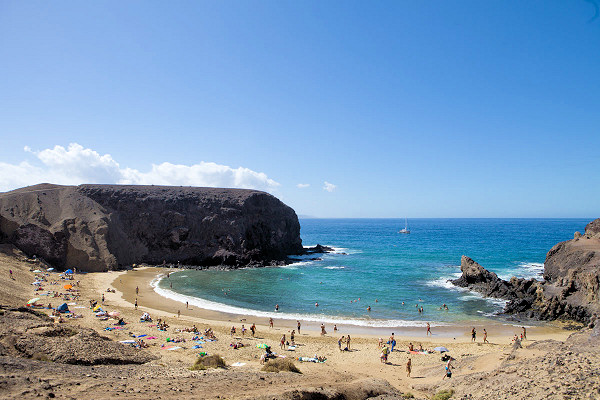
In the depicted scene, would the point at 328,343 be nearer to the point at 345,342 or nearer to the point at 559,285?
the point at 345,342

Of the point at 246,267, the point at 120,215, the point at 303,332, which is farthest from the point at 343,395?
the point at 120,215

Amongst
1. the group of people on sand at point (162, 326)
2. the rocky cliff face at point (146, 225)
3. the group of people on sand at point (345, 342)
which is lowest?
the group of people on sand at point (345, 342)

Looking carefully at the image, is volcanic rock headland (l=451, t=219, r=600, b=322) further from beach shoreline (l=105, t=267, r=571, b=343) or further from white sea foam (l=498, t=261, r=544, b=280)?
white sea foam (l=498, t=261, r=544, b=280)

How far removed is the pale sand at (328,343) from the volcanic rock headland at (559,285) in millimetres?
3764

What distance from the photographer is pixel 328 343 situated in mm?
25359

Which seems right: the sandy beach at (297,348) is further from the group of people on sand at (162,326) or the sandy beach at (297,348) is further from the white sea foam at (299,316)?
the white sea foam at (299,316)

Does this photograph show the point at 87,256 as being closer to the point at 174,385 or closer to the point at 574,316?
the point at 174,385

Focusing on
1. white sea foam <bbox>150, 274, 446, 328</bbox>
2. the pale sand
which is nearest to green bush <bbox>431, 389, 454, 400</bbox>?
the pale sand

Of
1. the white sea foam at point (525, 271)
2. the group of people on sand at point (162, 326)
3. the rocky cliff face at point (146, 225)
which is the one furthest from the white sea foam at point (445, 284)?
the group of people on sand at point (162, 326)

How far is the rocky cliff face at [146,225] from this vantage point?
50.7m

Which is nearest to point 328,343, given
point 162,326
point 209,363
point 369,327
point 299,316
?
point 369,327

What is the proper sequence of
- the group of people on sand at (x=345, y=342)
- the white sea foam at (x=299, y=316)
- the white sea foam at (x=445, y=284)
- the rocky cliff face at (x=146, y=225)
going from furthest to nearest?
1. the rocky cliff face at (x=146, y=225)
2. the white sea foam at (x=445, y=284)
3. the white sea foam at (x=299, y=316)
4. the group of people on sand at (x=345, y=342)

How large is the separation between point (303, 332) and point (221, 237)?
→ 137ft

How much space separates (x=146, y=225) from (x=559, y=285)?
6418 centimetres
